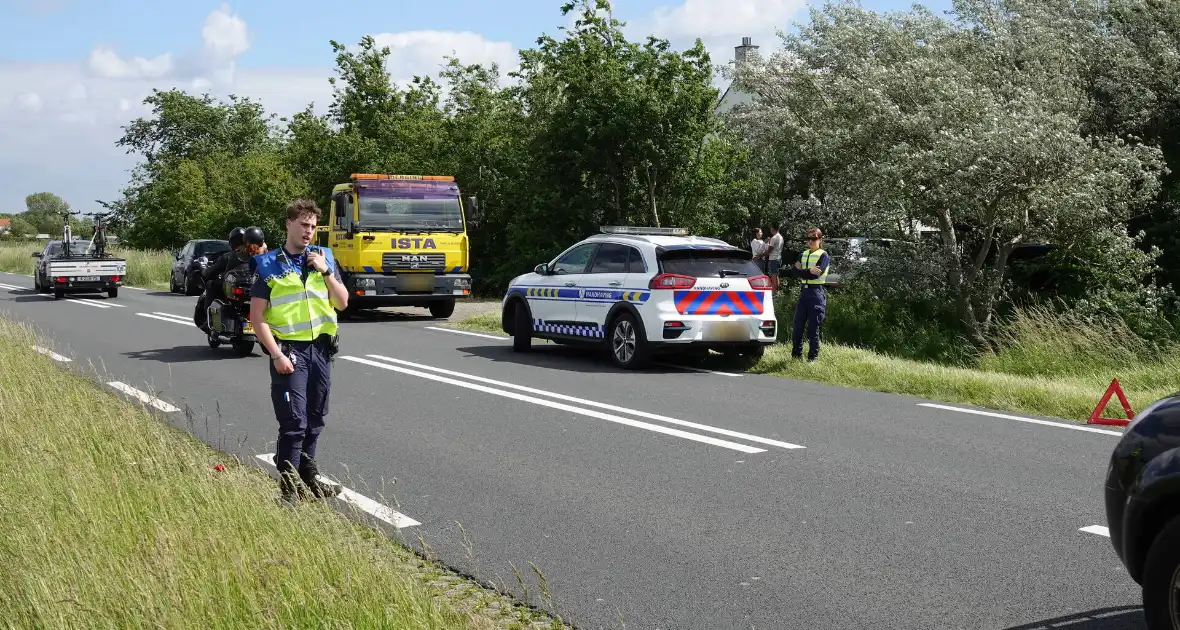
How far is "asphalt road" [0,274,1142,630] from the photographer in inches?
204

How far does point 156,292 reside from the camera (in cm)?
3644

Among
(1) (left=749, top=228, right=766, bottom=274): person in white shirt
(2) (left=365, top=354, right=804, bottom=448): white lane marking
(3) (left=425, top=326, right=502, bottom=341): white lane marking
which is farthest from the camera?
(1) (left=749, top=228, right=766, bottom=274): person in white shirt

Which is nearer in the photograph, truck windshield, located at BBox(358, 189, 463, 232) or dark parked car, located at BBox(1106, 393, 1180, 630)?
dark parked car, located at BBox(1106, 393, 1180, 630)

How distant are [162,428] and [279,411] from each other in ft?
7.55

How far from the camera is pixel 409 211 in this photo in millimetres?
23047

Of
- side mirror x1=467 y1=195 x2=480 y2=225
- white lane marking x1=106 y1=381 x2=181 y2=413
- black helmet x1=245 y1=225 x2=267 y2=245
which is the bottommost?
white lane marking x1=106 y1=381 x2=181 y2=413

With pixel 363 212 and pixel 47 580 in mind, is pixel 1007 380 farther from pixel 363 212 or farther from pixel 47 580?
pixel 363 212

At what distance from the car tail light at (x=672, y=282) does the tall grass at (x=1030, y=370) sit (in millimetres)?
1339

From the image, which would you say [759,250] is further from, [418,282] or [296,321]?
[296,321]

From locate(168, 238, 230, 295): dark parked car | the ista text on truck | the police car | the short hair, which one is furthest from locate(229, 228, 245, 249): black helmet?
locate(168, 238, 230, 295): dark parked car

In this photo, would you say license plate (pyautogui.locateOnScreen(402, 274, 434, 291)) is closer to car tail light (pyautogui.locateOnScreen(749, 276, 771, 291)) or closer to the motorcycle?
the motorcycle

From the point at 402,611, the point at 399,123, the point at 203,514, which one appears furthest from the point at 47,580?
the point at 399,123

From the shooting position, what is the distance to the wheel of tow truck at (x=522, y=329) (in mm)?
16250

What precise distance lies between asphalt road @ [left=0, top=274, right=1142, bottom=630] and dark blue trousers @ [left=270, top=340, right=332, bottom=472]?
22.9 inches
